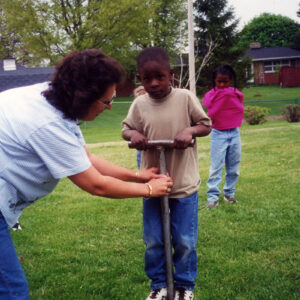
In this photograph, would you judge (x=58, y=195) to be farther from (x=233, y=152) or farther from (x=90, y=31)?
(x=90, y=31)

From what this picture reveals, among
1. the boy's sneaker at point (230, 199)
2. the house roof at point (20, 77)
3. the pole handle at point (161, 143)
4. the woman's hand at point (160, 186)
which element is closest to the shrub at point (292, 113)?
the boy's sneaker at point (230, 199)

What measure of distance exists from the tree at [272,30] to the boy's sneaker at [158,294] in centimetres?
6985

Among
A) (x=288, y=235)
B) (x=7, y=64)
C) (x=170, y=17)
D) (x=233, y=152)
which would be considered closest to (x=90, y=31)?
(x=7, y=64)

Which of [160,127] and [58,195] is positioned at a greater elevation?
[160,127]

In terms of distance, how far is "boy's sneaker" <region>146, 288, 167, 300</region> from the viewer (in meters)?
3.20

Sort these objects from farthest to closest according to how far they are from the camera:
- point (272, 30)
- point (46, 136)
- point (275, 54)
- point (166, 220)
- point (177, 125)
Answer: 1. point (272, 30)
2. point (275, 54)
3. point (177, 125)
4. point (166, 220)
5. point (46, 136)

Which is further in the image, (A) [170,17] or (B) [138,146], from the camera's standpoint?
(A) [170,17]

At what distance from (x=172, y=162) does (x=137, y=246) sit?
1.58 metres

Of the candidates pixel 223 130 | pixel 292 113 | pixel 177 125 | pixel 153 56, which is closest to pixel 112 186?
pixel 177 125

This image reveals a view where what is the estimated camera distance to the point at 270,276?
350cm

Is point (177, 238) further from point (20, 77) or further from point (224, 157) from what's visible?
point (20, 77)

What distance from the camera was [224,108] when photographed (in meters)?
5.70

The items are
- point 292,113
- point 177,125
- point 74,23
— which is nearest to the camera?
point 177,125

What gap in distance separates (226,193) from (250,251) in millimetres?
1849
